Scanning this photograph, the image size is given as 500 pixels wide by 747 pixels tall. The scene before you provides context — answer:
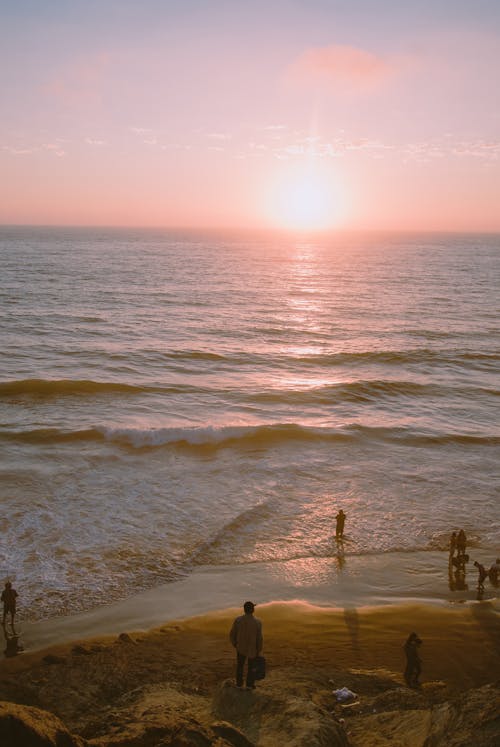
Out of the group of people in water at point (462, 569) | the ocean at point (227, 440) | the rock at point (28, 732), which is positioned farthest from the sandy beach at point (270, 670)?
the ocean at point (227, 440)

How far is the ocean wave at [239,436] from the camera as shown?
78.5 feet

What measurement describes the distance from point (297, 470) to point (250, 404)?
8.06 metres

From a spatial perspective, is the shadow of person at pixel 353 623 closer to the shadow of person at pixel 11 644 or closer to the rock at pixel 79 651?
the rock at pixel 79 651

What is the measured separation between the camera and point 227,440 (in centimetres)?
2441

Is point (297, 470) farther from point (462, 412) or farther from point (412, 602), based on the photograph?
point (462, 412)

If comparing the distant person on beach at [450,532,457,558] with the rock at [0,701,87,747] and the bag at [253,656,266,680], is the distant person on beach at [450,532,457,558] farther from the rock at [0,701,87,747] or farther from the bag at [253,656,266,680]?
the rock at [0,701,87,747]

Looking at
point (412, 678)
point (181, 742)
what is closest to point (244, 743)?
point (181, 742)

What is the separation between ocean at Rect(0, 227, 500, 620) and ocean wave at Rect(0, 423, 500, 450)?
0.33 ft

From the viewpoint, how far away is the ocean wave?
23922 millimetres

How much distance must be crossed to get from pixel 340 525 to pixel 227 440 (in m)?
8.72

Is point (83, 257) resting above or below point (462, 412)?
above

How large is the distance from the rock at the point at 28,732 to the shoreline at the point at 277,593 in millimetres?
5503

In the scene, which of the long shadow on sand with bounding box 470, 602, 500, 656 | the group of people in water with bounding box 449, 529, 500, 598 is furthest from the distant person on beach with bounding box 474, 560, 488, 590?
the long shadow on sand with bounding box 470, 602, 500, 656

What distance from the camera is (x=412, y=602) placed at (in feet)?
43.5
